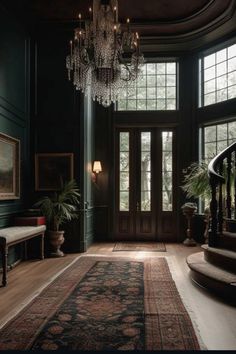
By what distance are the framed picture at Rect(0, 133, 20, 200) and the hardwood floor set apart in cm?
121

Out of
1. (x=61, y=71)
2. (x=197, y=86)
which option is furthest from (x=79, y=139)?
(x=197, y=86)

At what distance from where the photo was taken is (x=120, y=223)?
805cm

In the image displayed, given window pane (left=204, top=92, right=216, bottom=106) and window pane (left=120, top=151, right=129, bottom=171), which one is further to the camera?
window pane (left=120, top=151, right=129, bottom=171)

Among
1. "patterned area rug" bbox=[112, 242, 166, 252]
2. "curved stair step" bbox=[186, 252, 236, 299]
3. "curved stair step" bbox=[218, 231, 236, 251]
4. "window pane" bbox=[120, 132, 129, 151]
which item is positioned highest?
"window pane" bbox=[120, 132, 129, 151]

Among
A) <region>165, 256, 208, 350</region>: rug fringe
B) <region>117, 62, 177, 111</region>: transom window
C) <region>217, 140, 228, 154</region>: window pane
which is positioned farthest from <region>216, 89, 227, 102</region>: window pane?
<region>165, 256, 208, 350</region>: rug fringe

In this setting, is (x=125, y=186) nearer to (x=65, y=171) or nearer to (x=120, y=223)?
(x=120, y=223)

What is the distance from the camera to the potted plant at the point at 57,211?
19.6 ft

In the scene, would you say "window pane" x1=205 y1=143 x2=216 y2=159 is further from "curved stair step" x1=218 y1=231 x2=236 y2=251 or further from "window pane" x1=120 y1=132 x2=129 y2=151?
"curved stair step" x1=218 y1=231 x2=236 y2=251

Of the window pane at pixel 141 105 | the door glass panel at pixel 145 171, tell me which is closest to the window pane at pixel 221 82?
the window pane at pixel 141 105

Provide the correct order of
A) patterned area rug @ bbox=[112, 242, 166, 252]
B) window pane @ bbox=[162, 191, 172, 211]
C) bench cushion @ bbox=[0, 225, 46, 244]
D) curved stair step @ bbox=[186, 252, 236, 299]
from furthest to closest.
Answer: window pane @ bbox=[162, 191, 172, 211], patterned area rug @ bbox=[112, 242, 166, 252], bench cushion @ bbox=[0, 225, 46, 244], curved stair step @ bbox=[186, 252, 236, 299]

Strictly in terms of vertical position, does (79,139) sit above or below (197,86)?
below

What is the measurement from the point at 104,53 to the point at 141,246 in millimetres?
4120

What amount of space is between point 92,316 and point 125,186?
17.0 ft

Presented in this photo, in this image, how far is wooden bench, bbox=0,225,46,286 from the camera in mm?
4176
